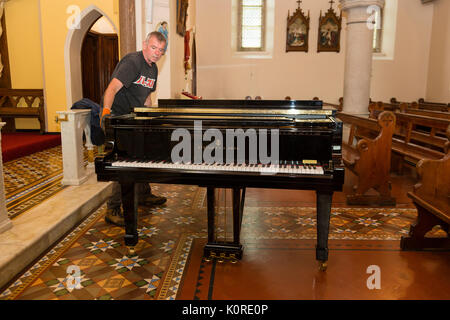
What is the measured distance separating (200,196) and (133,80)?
1750 mm

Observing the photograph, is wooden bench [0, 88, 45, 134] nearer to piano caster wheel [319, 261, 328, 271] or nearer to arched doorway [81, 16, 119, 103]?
arched doorway [81, 16, 119, 103]

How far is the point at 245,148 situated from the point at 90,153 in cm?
315

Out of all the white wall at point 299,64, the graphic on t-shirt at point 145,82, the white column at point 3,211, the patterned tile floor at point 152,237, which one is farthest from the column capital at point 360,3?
the white column at point 3,211

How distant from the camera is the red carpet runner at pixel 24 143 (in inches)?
236

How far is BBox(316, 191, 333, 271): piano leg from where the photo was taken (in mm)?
2434

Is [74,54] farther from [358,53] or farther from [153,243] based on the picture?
[153,243]

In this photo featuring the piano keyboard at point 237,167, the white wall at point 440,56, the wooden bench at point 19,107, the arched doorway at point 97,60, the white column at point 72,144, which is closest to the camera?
the piano keyboard at point 237,167

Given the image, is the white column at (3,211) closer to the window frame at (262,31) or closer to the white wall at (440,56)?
the window frame at (262,31)

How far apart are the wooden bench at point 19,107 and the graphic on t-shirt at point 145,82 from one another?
17.9 ft

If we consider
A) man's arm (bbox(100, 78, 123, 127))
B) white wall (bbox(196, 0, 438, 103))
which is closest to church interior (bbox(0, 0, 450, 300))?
white wall (bbox(196, 0, 438, 103))

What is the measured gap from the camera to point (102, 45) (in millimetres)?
9469

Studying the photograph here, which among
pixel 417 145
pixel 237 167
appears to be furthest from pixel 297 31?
pixel 237 167

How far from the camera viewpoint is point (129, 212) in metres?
2.87

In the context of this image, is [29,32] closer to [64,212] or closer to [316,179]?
[64,212]
